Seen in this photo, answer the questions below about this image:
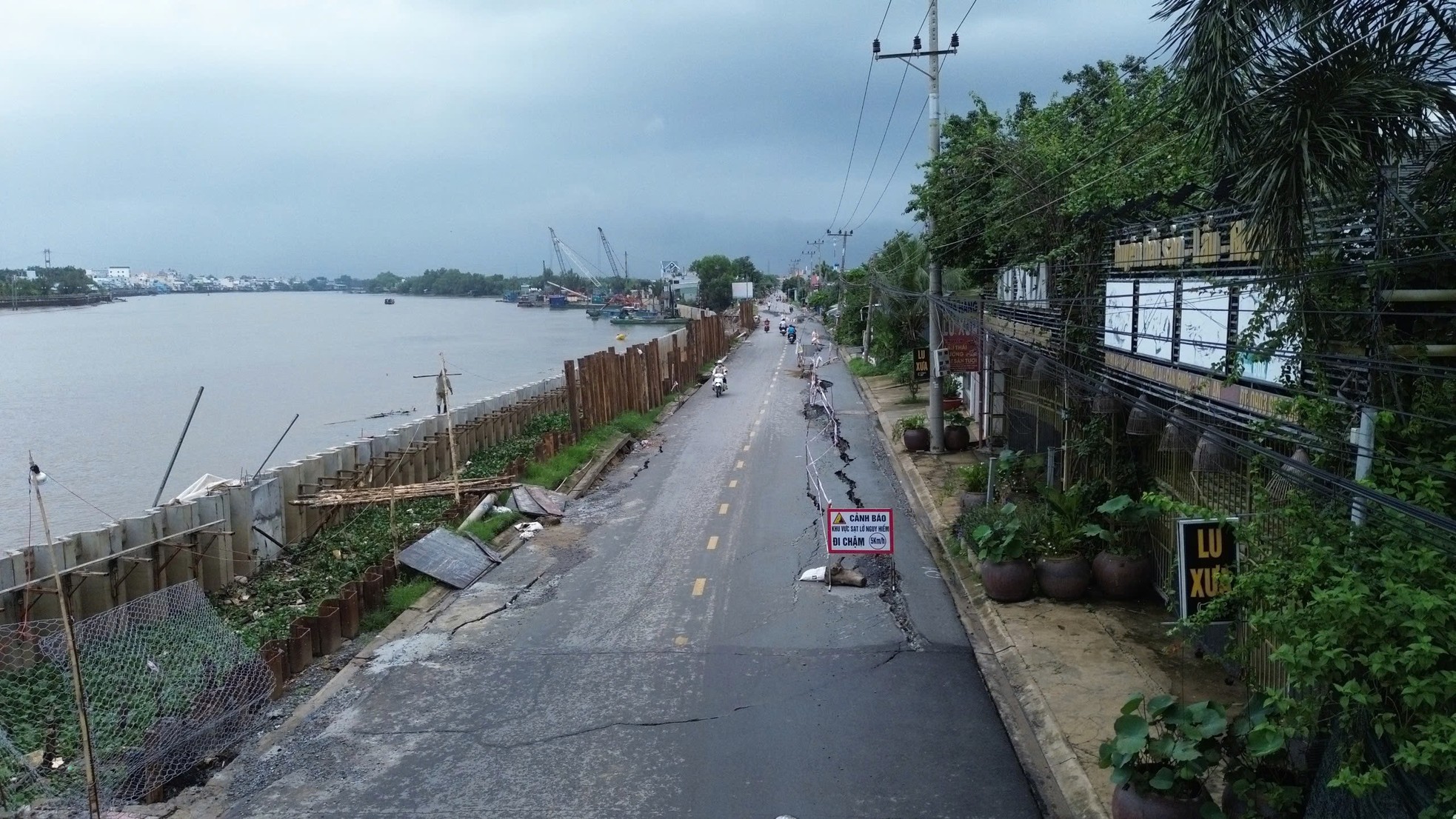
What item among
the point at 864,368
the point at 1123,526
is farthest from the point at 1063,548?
the point at 864,368

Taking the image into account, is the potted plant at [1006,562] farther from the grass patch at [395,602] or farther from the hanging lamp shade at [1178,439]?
the grass patch at [395,602]

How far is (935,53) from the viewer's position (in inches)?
1032

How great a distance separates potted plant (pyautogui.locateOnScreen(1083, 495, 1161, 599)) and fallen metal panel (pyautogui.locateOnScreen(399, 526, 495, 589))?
8.77m

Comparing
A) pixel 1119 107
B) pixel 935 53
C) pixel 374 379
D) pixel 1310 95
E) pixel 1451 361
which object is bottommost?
pixel 374 379

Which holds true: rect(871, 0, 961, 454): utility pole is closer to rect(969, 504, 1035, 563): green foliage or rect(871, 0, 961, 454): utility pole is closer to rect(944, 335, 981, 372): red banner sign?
rect(944, 335, 981, 372): red banner sign

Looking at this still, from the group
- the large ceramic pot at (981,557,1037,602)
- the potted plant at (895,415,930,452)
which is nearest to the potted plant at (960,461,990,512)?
the large ceramic pot at (981,557,1037,602)

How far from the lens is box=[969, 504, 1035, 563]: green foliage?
1346 centimetres

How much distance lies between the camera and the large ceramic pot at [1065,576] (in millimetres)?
13234

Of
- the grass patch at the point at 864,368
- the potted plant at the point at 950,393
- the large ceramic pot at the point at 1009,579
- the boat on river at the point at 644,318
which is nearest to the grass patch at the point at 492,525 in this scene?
the large ceramic pot at the point at 1009,579

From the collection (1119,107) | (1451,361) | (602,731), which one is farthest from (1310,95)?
(1119,107)

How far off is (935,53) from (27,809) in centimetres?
2396

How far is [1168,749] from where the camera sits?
7.21 metres

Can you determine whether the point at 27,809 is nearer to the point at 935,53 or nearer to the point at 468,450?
the point at 468,450

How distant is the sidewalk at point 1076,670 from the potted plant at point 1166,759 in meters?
0.80
